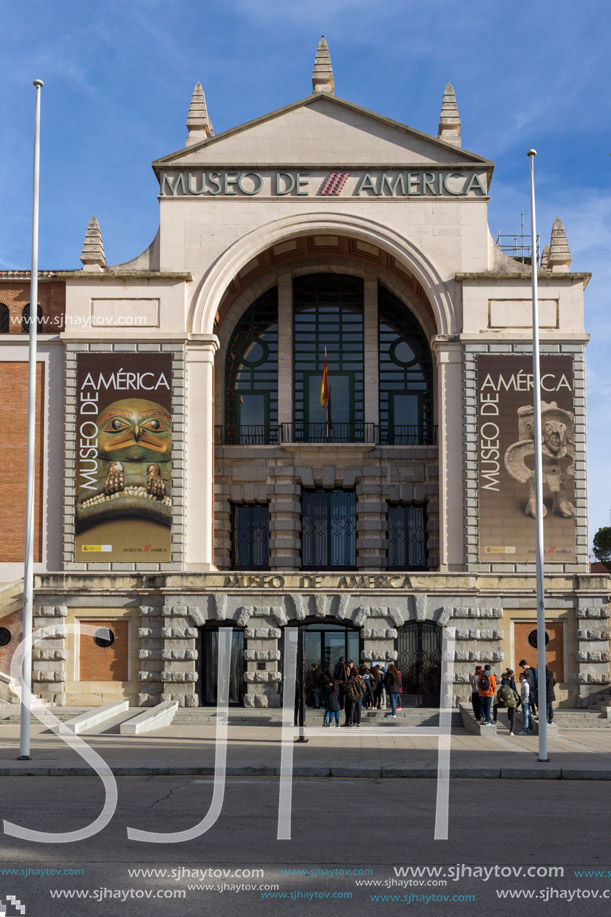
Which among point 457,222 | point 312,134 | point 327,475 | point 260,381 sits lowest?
point 327,475

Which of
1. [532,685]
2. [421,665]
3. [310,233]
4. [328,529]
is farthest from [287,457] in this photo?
[532,685]

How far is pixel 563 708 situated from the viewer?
→ 3722 cm

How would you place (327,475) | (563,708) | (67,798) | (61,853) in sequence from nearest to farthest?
(61,853) < (67,798) < (563,708) < (327,475)

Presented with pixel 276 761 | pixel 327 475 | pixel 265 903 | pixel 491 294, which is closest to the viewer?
pixel 265 903

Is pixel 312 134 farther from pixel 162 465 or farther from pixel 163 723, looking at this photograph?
pixel 163 723

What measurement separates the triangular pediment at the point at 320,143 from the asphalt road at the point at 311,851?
89.7 feet

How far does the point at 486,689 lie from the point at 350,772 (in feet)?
32.6

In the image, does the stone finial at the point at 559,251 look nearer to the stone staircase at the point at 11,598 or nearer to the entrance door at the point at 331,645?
the entrance door at the point at 331,645

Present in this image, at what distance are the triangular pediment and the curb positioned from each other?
25.1m

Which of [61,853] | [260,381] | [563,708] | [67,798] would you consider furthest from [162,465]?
[61,853]

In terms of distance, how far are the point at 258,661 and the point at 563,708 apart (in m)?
10.5

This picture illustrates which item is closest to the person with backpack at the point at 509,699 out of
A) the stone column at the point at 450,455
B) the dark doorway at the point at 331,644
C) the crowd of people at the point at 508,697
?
the crowd of people at the point at 508,697

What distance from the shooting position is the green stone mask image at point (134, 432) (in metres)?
39.1

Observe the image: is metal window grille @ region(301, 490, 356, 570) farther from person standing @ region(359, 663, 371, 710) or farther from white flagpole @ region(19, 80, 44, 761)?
white flagpole @ region(19, 80, 44, 761)
